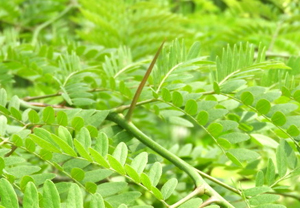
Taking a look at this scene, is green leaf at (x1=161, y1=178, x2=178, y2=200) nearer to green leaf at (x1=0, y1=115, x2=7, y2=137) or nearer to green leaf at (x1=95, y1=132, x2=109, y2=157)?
green leaf at (x1=95, y1=132, x2=109, y2=157)

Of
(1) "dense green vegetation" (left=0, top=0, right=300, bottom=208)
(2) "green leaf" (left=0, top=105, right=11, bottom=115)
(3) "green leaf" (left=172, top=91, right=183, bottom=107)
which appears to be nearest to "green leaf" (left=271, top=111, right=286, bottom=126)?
(1) "dense green vegetation" (left=0, top=0, right=300, bottom=208)

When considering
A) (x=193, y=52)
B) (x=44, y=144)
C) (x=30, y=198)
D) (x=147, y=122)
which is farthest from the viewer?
(x=147, y=122)

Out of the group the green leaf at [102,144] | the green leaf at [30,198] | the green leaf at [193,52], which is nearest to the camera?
the green leaf at [30,198]

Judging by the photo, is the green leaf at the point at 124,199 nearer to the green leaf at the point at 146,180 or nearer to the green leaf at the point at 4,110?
the green leaf at the point at 146,180

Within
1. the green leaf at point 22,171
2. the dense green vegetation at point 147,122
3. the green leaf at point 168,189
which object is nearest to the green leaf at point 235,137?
the dense green vegetation at point 147,122

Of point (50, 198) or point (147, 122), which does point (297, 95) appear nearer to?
point (50, 198)

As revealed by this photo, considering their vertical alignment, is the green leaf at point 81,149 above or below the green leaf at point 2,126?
above

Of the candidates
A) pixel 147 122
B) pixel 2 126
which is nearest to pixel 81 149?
pixel 2 126
